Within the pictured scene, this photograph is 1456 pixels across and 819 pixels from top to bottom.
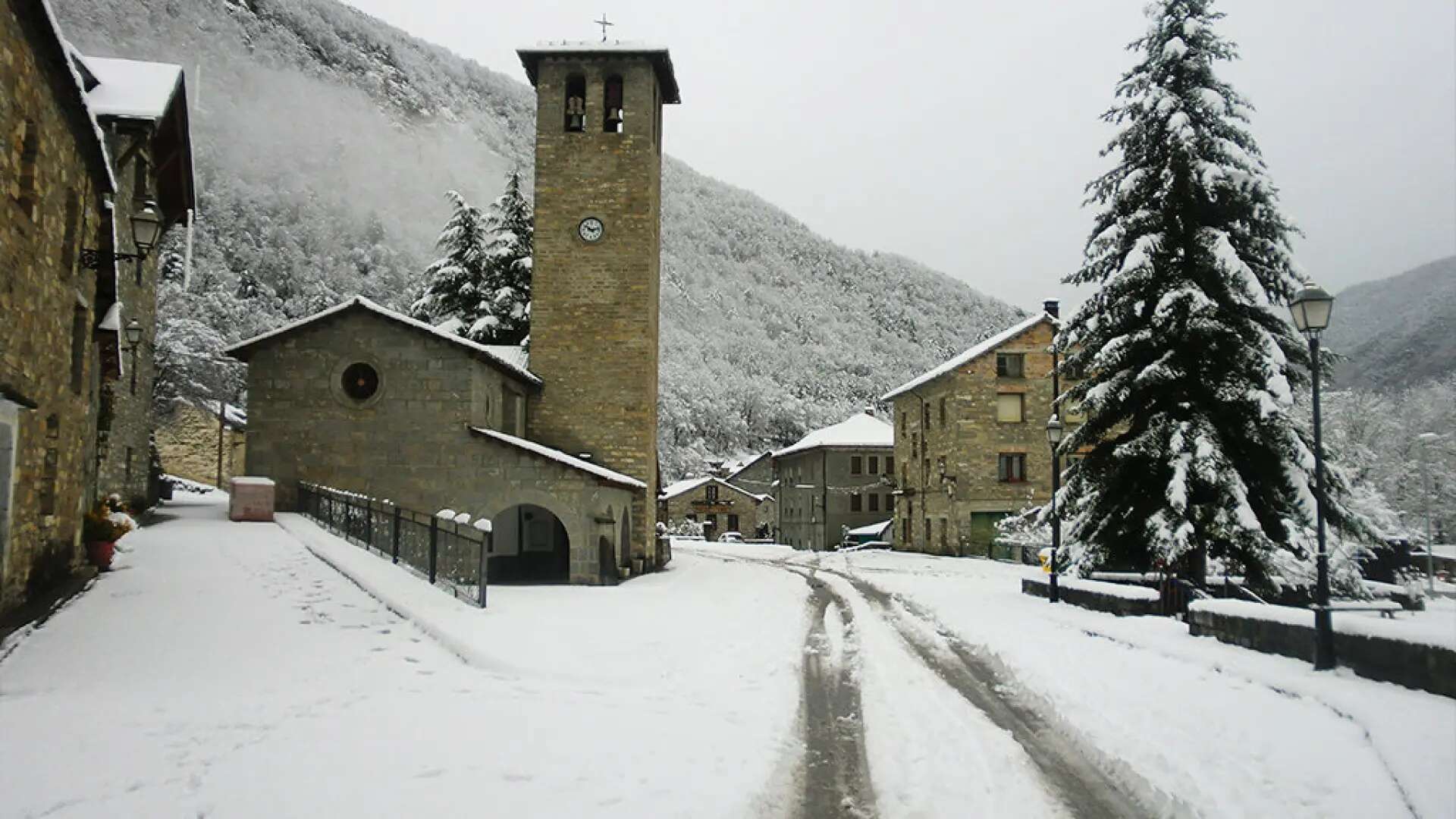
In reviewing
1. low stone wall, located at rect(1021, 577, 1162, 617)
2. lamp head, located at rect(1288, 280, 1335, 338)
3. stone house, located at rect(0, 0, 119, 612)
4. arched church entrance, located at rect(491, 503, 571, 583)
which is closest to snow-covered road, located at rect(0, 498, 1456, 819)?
stone house, located at rect(0, 0, 119, 612)

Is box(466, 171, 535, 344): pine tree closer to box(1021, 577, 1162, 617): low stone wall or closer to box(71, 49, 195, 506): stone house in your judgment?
box(71, 49, 195, 506): stone house

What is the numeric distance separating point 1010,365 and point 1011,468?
14.5 ft

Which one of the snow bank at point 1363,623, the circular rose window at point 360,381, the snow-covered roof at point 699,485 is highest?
the circular rose window at point 360,381

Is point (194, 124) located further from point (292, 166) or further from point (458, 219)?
point (458, 219)

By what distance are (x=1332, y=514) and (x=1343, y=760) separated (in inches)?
490

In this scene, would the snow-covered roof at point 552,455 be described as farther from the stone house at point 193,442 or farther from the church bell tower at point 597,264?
the stone house at point 193,442

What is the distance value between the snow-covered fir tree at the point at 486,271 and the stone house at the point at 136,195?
13.7 m

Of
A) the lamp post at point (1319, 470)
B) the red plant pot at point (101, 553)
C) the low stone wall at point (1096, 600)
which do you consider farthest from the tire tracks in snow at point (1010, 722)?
the red plant pot at point (101, 553)

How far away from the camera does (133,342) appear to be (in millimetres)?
24078

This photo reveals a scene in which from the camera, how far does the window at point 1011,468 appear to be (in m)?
42.2

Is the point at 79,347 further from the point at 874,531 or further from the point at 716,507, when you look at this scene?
the point at 716,507

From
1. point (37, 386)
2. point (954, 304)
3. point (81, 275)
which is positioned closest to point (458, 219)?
point (81, 275)

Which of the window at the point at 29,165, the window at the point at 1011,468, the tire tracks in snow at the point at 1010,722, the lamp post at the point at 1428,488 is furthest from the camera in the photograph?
the window at the point at 1011,468

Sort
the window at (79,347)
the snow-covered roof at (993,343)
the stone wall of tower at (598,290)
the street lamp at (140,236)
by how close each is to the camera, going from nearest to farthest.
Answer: the street lamp at (140,236) < the window at (79,347) < the stone wall of tower at (598,290) < the snow-covered roof at (993,343)
